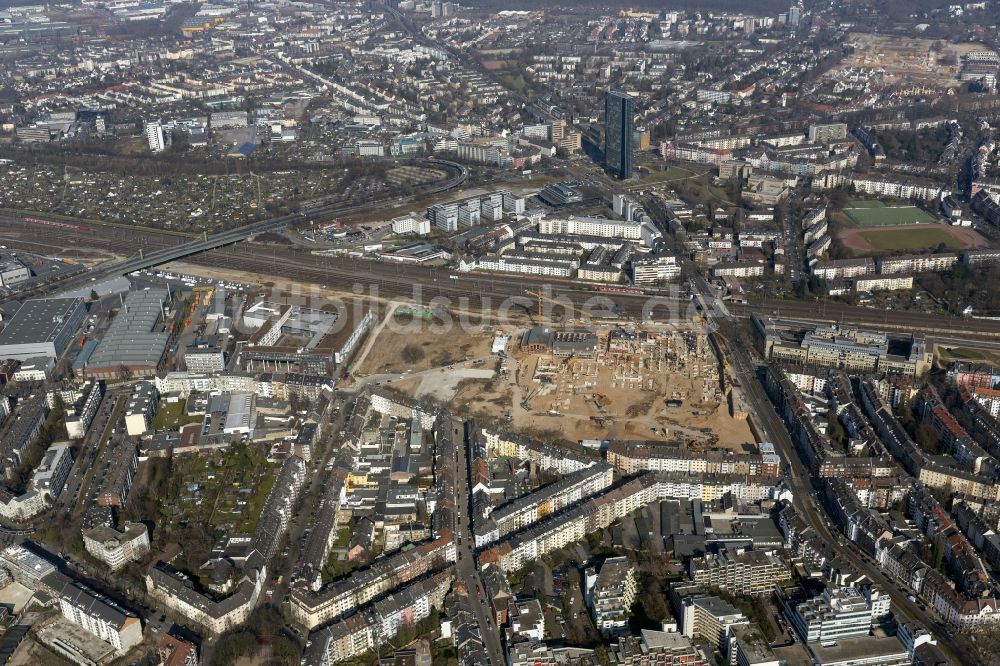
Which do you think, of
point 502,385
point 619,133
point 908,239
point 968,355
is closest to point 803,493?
point 502,385

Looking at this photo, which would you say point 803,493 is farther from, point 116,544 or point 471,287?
point 471,287

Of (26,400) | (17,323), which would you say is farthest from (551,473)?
(17,323)

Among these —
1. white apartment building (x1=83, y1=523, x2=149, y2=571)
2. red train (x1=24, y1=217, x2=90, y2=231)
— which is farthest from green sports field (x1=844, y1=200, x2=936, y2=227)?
red train (x1=24, y1=217, x2=90, y2=231)

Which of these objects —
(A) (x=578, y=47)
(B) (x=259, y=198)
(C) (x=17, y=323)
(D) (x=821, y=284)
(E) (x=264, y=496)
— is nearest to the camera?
(E) (x=264, y=496)

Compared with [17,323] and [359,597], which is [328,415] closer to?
[359,597]

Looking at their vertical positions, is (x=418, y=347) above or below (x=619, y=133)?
below

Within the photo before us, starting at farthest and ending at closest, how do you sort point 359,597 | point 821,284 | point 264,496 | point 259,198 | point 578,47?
point 578,47 → point 259,198 → point 821,284 → point 264,496 → point 359,597
